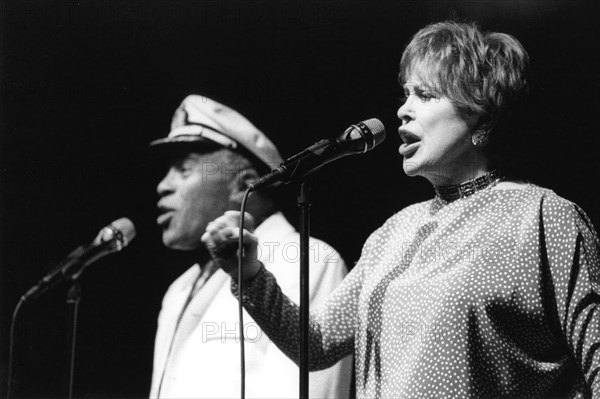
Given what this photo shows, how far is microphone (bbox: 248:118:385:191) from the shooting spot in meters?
1.33

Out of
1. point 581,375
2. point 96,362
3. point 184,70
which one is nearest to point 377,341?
point 581,375

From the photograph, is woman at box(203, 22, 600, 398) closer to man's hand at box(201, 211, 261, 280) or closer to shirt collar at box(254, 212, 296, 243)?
man's hand at box(201, 211, 261, 280)

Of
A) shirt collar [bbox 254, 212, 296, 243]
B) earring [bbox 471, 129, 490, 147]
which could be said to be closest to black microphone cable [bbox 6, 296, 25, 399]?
shirt collar [bbox 254, 212, 296, 243]

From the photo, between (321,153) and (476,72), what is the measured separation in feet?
1.41

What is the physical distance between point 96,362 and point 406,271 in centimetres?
102

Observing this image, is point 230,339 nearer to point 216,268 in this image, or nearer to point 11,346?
point 216,268

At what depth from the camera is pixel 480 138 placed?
5.18ft

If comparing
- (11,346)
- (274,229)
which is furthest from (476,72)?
(11,346)

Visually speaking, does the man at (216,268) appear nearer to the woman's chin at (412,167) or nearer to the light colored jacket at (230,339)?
the light colored jacket at (230,339)

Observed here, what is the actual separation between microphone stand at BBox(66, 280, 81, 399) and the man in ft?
0.83

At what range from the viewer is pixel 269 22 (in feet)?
7.35

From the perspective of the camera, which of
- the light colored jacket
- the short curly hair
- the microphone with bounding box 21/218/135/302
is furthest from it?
the microphone with bounding box 21/218/135/302

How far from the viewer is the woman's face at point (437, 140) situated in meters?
1.57

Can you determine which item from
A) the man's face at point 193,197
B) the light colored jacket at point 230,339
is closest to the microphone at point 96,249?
the man's face at point 193,197
